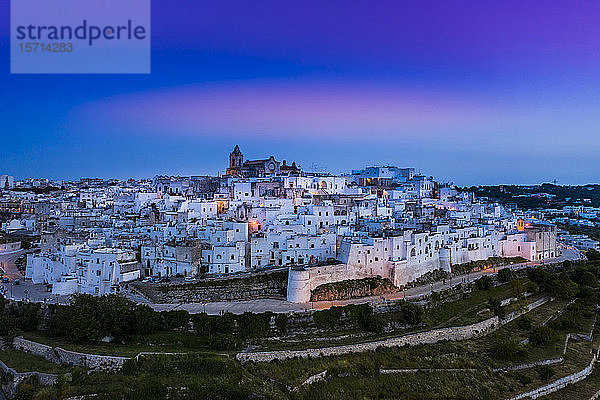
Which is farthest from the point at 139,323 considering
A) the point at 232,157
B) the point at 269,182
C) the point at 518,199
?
the point at 518,199

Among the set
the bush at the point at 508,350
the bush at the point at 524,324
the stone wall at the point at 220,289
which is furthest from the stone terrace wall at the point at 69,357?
the bush at the point at 524,324

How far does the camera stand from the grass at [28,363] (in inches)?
769

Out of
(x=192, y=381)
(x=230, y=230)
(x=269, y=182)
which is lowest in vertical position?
(x=192, y=381)

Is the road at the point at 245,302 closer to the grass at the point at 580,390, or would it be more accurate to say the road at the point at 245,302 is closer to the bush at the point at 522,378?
the bush at the point at 522,378

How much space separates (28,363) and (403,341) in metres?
15.6

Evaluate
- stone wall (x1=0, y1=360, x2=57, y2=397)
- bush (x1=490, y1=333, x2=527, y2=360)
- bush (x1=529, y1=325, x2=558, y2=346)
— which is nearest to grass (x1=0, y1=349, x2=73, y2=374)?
stone wall (x1=0, y1=360, x2=57, y2=397)

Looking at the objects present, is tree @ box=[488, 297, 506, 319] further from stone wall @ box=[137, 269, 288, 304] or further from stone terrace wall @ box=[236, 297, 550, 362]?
stone wall @ box=[137, 269, 288, 304]

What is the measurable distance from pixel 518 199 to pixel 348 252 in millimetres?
69860

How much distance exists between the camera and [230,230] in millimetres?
29031

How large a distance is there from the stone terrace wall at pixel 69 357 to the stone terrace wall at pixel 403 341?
4700 mm

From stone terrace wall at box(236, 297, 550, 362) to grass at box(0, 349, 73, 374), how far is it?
23.0 ft

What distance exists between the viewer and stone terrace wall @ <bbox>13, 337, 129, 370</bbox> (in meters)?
19.1

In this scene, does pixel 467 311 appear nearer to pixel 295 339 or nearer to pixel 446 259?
pixel 446 259

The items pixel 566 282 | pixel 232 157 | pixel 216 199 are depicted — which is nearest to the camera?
pixel 566 282
